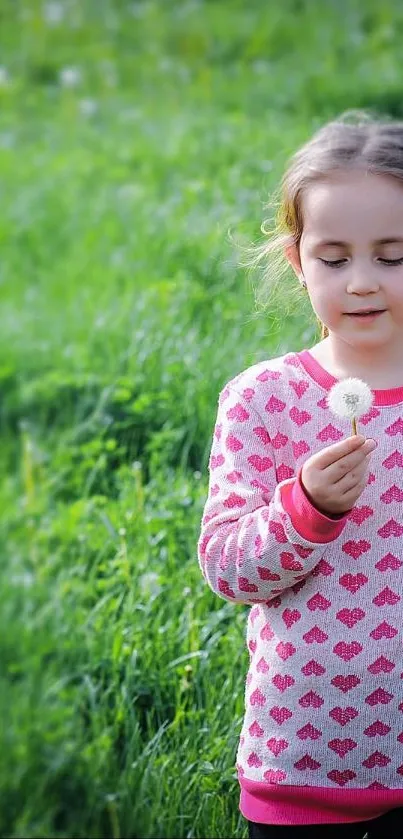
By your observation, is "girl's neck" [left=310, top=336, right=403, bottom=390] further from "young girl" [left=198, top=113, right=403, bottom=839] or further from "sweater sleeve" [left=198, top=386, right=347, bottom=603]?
"sweater sleeve" [left=198, top=386, right=347, bottom=603]

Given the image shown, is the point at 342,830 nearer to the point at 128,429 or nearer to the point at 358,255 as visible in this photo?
the point at 358,255

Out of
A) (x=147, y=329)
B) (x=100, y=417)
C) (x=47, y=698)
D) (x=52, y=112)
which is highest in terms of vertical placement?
(x=52, y=112)

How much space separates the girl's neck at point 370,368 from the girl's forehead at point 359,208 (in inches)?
6.5

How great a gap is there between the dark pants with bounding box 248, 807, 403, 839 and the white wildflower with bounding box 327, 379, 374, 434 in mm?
528

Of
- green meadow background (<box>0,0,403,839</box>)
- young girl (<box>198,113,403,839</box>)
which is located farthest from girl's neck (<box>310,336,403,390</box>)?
green meadow background (<box>0,0,403,839</box>)

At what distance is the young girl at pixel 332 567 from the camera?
1.85m

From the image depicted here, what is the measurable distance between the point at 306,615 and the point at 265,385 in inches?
12.4

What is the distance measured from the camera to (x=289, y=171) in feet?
6.65

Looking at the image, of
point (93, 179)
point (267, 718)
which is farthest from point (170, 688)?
point (93, 179)

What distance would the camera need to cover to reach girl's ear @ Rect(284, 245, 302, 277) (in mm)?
2045

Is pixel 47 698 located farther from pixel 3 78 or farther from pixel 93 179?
pixel 3 78

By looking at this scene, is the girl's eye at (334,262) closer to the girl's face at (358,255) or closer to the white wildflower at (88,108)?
the girl's face at (358,255)

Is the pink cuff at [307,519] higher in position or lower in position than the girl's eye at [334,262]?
lower

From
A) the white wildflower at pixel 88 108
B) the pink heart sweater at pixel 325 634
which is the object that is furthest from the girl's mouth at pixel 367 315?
the white wildflower at pixel 88 108
